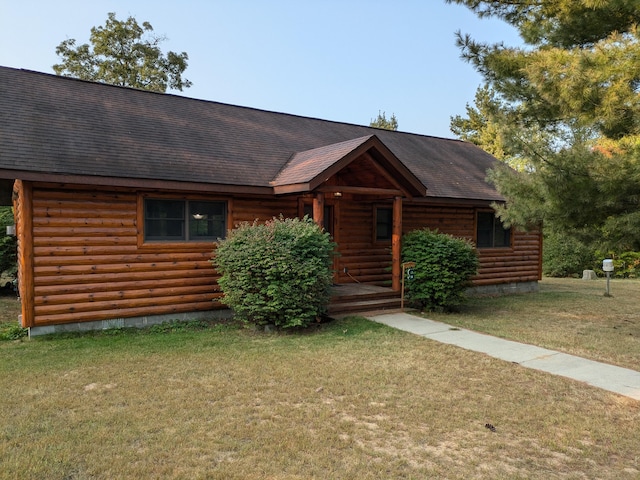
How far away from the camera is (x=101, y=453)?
3236 millimetres

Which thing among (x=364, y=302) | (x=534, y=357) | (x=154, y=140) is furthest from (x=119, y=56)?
(x=534, y=357)

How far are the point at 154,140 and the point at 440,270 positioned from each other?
6.20m

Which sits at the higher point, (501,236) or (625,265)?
(501,236)

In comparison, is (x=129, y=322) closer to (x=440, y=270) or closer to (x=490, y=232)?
(x=440, y=270)

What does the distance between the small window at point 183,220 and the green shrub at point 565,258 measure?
16257 millimetres

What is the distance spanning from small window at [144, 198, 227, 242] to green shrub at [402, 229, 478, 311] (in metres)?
4.01

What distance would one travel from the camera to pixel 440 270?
29.1ft

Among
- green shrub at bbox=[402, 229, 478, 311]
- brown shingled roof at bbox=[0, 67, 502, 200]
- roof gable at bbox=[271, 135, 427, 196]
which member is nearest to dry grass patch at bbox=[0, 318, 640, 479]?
green shrub at bbox=[402, 229, 478, 311]

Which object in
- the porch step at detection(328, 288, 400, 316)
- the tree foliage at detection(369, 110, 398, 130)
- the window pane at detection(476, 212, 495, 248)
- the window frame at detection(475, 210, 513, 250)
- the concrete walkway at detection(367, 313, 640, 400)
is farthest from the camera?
the tree foliage at detection(369, 110, 398, 130)

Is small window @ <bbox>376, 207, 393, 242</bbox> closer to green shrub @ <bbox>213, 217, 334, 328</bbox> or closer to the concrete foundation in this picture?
green shrub @ <bbox>213, 217, 334, 328</bbox>

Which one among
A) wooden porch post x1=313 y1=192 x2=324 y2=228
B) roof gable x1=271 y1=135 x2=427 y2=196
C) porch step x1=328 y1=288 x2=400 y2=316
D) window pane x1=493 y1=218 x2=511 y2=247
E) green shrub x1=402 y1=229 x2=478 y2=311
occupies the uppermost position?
roof gable x1=271 y1=135 x2=427 y2=196

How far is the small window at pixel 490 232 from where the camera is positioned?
1234cm

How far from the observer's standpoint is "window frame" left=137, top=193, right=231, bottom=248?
7.61 meters

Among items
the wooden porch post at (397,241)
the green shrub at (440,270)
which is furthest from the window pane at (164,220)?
the green shrub at (440,270)
